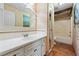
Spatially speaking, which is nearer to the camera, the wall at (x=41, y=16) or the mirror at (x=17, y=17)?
the mirror at (x=17, y=17)

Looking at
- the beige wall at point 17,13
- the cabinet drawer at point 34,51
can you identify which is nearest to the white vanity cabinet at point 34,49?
the cabinet drawer at point 34,51

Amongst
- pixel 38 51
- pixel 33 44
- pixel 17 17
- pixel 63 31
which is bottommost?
pixel 38 51

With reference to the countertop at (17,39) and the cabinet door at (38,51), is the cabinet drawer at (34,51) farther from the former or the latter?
the countertop at (17,39)

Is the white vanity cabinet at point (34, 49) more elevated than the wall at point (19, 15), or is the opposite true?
the wall at point (19, 15)

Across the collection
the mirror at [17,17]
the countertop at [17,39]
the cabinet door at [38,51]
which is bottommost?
the cabinet door at [38,51]

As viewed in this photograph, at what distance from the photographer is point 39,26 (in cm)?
155

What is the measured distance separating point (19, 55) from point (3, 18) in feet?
1.55

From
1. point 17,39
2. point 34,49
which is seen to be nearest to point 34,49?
point 34,49

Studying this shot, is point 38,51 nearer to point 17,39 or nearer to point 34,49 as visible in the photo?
point 34,49

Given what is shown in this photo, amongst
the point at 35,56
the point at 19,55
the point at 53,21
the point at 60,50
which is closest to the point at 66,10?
the point at 53,21

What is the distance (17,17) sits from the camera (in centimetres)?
156

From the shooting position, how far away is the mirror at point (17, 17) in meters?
1.38

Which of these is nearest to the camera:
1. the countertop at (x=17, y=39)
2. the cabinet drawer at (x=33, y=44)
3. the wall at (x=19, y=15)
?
the countertop at (x=17, y=39)

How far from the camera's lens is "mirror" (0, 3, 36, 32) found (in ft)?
4.54
